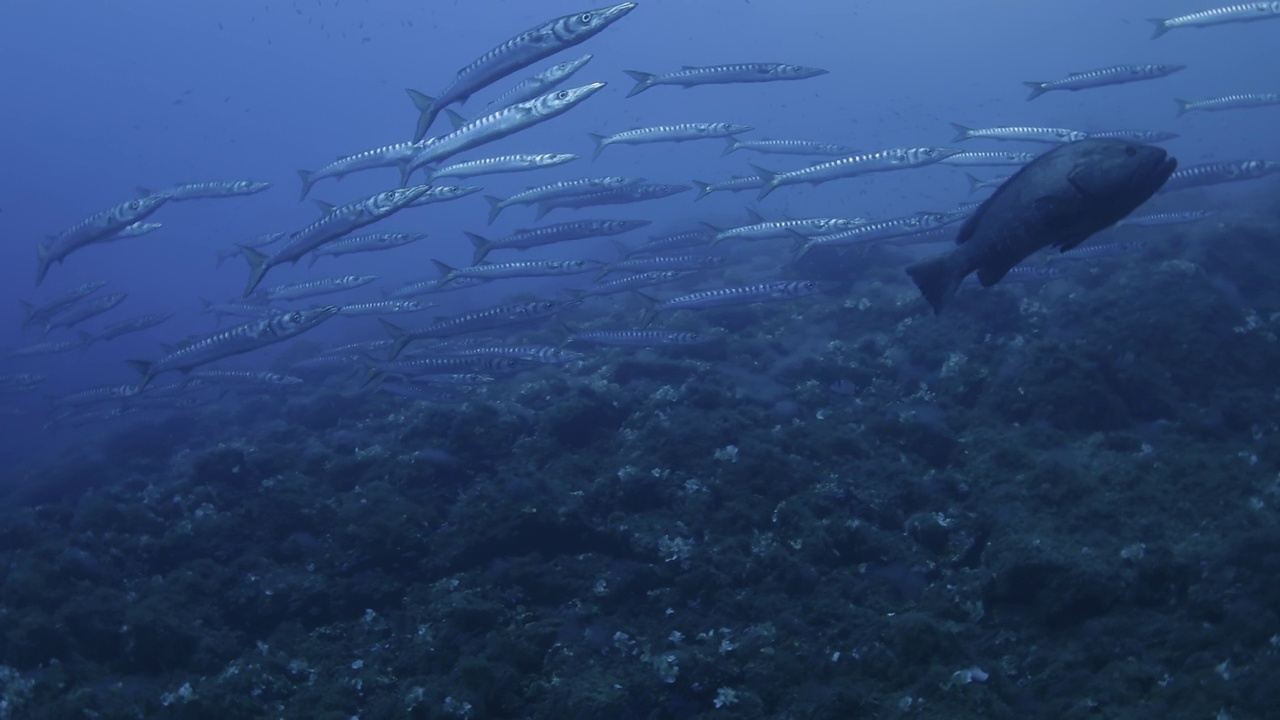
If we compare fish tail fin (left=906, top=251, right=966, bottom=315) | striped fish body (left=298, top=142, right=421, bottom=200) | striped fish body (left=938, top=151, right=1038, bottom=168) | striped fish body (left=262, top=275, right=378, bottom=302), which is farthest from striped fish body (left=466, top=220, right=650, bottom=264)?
fish tail fin (left=906, top=251, right=966, bottom=315)

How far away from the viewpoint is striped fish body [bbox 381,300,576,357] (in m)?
11.5

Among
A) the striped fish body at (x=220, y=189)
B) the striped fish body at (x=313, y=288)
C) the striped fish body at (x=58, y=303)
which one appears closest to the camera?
the striped fish body at (x=220, y=189)

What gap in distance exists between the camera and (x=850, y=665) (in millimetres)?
4246

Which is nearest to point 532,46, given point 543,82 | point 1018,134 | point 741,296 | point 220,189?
point 543,82

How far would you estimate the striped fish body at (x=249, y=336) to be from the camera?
8953 millimetres

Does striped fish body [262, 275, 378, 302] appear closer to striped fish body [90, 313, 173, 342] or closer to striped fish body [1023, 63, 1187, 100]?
striped fish body [90, 313, 173, 342]

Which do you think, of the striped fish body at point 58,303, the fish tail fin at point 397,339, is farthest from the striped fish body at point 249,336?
the striped fish body at point 58,303

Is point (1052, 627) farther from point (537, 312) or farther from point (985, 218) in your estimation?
point (537, 312)

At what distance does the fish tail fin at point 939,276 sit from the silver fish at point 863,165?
931 centimetres

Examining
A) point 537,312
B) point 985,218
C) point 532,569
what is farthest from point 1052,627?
point 537,312

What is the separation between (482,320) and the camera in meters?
11.8

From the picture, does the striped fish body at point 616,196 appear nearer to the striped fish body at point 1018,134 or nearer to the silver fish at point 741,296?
the silver fish at point 741,296

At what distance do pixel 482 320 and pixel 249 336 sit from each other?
370 cm

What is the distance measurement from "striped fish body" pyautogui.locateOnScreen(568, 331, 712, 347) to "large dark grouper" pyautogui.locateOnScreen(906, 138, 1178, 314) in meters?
6.63
